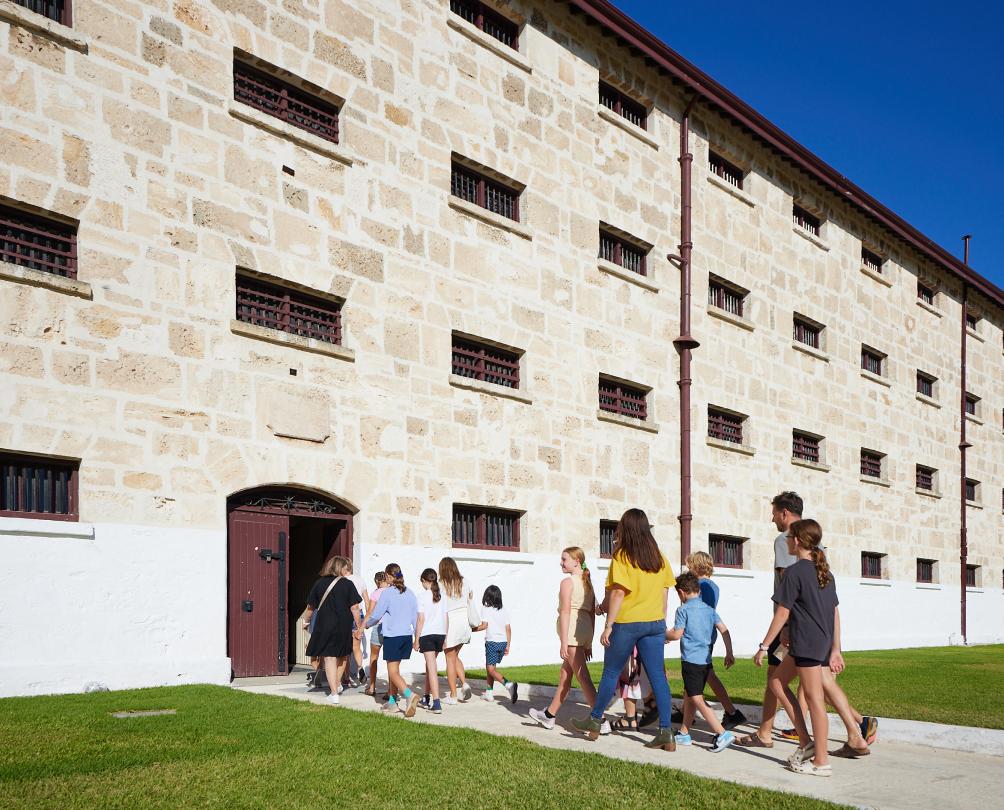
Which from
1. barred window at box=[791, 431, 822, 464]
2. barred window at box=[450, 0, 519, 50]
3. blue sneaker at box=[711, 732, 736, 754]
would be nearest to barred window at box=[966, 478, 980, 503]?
barred window at box=[791, 431, 822, 464]

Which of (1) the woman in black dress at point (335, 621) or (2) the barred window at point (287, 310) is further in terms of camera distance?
(2) the barred window at point (287, 310)

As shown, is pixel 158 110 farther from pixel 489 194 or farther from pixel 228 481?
pixel 489 194

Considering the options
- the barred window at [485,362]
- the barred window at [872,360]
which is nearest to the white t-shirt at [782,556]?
the barred window at [485,362]

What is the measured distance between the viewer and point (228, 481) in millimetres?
12188

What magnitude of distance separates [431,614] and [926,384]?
75.6 feet

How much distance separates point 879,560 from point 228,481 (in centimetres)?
1872

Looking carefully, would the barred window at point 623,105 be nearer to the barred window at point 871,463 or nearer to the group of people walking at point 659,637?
the barred window at point 871,463

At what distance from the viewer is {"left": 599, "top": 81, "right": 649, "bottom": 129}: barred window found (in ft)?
62.8

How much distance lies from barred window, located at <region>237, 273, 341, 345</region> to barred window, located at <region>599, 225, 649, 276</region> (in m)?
6.27

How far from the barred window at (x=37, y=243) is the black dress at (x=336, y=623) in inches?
182

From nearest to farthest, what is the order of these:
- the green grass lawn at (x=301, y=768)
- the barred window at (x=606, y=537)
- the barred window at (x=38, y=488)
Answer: the green grass lawn at (x=301, y=768)
the barred window at (x=38, y=488)
the barred window at (x=606, y=537)

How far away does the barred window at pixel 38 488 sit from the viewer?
10453 millimetres

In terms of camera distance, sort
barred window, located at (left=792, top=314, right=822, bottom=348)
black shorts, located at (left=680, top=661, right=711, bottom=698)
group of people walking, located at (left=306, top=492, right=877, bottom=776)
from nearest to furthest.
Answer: group of people walking, located at (left=306, top=492, right=877, bottom=776)
black shorts, located at (left=680, top=661, right=711, bottom=698)
barred window, located at (left=792, top=314, right=822, bottom=348)

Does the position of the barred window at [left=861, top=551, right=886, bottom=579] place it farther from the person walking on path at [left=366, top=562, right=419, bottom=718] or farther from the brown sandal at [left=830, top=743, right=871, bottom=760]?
the brown sandal at [left=830, top=743, right=871, bottom=760]
